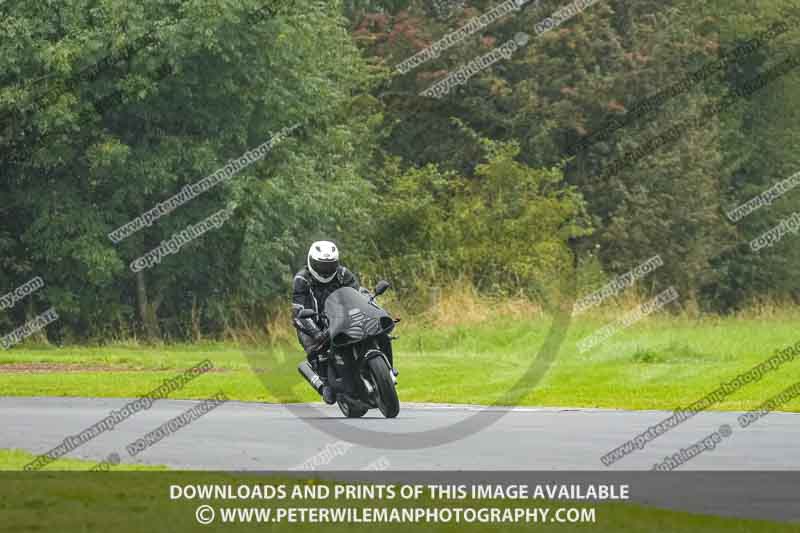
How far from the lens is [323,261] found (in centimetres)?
1881

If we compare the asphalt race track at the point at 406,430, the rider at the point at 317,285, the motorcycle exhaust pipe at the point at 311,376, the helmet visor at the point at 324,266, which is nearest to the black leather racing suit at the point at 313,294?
the rider at the point at 317,285

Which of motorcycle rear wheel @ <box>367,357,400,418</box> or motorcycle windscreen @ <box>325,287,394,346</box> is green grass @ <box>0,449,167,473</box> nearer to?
motorcycle windscreen @ <box>325,287,394,346</box>

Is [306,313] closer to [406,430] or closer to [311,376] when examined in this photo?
[311,376]

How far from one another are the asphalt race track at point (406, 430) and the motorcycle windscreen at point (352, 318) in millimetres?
987

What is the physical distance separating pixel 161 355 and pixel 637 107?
82.7 ft

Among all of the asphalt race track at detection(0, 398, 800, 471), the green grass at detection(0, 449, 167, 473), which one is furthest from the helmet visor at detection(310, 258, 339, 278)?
the green grass at detection(0, 449, 167, 473)

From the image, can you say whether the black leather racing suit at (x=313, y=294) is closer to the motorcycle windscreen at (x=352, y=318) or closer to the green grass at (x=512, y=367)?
the motorcycle windscreen at (x=352, y=318)

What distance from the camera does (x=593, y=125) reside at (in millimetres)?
56531

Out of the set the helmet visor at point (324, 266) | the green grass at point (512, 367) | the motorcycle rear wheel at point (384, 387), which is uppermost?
the helmet visor at point (324, 266)

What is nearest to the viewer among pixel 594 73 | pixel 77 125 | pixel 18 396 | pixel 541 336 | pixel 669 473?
pixel 669 473

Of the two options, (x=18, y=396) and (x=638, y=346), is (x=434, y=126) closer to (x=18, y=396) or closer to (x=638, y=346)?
(x=638, y=346)

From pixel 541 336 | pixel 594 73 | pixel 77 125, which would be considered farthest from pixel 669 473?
pixel 594 73

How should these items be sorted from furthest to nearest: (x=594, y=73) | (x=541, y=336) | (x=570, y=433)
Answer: (x=594, y=73)
(x=541, y=336)
(x=570, y=433)

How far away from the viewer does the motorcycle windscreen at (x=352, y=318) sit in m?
18.5
